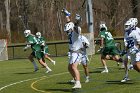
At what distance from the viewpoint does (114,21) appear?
80.8m

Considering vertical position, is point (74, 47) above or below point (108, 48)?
above

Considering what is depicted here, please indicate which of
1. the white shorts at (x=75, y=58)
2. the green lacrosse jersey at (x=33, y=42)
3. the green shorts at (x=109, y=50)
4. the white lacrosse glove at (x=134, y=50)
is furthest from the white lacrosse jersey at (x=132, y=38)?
the green lacrosse jersey at (x=33, y=42)

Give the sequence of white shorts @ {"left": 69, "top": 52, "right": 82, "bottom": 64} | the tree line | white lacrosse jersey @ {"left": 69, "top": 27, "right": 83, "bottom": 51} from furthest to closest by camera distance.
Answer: the tree line → white lacrosse jersey @ {"left": 69, "top": 27, "right": 83, "bottom": 51} → white shorts @ {"left": 69, "top": 52, "right": 82, "bottom": 64}

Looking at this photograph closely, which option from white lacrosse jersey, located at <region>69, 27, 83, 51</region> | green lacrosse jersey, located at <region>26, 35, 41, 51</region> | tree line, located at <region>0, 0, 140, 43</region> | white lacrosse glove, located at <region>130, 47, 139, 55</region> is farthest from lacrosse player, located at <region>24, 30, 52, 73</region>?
tree line, located at <region>0, 0, 140, 43</region>

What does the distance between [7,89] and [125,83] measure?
13.7 ft

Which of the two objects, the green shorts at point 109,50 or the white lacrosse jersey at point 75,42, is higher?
the white lacrosse jersey at point 75,42

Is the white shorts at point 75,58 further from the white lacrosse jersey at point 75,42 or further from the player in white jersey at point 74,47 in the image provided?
the white lacrosse jersey at point 75,42

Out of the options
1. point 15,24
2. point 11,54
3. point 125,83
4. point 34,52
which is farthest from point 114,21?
point 125,83

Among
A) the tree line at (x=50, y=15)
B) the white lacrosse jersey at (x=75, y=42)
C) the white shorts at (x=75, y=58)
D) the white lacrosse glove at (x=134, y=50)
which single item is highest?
the tree line at (x=50, y=15)

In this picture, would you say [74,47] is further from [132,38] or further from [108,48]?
[108,48]

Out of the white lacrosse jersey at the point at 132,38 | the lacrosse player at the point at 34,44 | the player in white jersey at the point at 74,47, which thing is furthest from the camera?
the lacrosse player at the point at 34,44

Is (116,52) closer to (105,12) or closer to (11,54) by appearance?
(11,54)

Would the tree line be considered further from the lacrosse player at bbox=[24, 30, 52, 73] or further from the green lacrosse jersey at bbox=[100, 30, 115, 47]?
the green lacrosse jersey at bbox=[100, 30, 115, 47]

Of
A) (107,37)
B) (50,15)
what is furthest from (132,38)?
(50,15)
